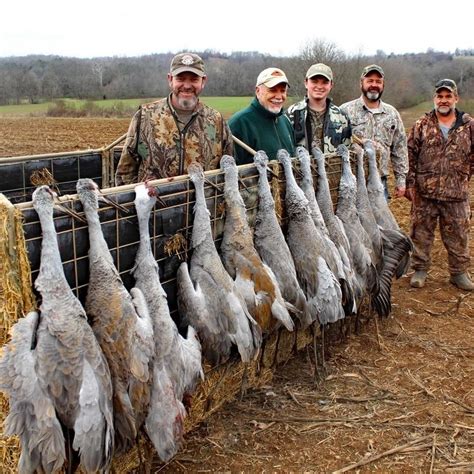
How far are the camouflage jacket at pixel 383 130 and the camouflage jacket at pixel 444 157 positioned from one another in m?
0.37

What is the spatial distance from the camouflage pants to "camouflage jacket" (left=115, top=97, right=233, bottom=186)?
373 cm

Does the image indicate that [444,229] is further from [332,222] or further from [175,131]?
[175,131]

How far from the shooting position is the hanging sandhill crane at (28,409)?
286 centimetres

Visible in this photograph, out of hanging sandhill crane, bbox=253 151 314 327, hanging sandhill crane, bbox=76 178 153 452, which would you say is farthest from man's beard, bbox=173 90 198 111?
hanging sandhill crane, bbox=76 178 153 452

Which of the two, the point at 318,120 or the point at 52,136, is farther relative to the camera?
the point at 52,136

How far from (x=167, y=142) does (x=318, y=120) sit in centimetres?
208

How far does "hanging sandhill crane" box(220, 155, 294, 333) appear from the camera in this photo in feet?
14.2

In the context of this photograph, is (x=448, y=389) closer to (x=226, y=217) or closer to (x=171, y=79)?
(x=226, y=217)

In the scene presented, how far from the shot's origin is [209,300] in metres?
A: 3.99

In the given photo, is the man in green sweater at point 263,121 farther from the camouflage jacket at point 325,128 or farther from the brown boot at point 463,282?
the brown boot at point 463,282

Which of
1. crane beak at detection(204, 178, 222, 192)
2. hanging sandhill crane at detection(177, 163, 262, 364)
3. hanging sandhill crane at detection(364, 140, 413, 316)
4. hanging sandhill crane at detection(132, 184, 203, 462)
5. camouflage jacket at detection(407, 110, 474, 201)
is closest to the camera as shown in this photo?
hanging sandhill crane at detection(132, 184, 203, 462)

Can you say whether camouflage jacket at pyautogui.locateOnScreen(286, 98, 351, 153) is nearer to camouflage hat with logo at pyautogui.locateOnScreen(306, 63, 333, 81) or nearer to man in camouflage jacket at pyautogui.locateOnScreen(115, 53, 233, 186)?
camouflage hat with logo at pyautogui.locateOnScreen(306, 63, 333, 81)

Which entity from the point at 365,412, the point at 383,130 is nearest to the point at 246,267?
the point at 365,412

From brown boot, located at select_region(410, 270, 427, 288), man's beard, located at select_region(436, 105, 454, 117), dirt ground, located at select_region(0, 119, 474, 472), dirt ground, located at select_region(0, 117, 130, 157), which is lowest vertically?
dirt ground, located at select_region(0, 119, 474, 472)
